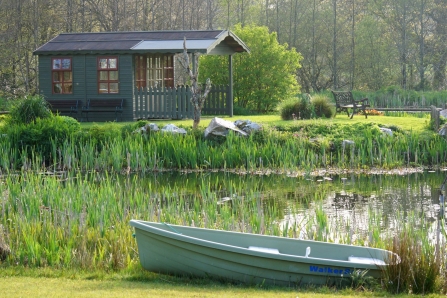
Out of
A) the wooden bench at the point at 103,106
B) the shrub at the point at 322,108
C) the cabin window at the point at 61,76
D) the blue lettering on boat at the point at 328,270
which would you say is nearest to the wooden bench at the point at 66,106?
the wooden bench at the point at 103,106

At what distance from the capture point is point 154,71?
29250mm

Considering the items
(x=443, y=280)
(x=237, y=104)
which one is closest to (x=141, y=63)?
(x=237, y=104)

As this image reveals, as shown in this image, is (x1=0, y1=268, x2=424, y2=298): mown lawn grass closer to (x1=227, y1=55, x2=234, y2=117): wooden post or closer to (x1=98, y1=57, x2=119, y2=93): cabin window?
(x1=98, y1=57, x2=119, y2=93): cabin window

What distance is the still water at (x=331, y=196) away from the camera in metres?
12.5

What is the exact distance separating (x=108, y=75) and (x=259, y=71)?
6.75 metres

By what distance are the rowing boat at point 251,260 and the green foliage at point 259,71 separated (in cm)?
2173

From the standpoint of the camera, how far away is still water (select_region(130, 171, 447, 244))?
1249 centimetres

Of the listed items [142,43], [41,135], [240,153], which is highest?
[142,43]

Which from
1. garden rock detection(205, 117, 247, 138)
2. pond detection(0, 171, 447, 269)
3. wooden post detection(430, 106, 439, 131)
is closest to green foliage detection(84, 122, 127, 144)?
garden rock detection(205, 117, 247, 138)

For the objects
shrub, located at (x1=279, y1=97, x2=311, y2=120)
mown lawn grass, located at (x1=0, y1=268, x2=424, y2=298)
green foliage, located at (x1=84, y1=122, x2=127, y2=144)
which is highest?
shrub, located at (x1=279, y1=97, x2=311, y2=120)

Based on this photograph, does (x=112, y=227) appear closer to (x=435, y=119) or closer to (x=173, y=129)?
(x=173, y=129)

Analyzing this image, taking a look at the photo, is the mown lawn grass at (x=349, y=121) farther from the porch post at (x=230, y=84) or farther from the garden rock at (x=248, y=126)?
the porch post at (x=230, y=84)

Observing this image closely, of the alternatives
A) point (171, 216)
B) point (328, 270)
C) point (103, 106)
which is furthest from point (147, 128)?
point (328, 270)

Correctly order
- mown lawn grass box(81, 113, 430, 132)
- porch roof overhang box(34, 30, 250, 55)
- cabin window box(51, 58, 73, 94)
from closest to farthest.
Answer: mown lawn grass box(81, 113, 430, 132)
porch roof overhang box(34, 30, 250, 55)
cabin window box(51, 58, 73, 94)
